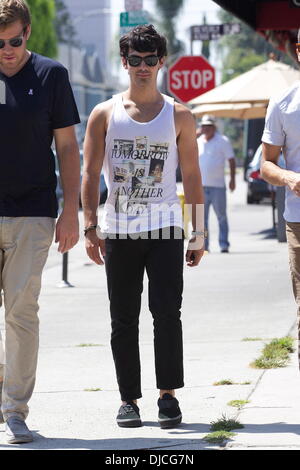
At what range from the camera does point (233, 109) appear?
20.8 metres

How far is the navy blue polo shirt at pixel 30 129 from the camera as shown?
5637 mm

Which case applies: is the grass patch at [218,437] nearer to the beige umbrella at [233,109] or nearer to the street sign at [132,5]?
the street sign at [132,5]

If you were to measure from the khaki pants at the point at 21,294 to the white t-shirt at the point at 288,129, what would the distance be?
3.82ft

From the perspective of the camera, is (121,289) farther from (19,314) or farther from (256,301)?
(256,301)

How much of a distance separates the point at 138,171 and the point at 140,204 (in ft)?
0.54

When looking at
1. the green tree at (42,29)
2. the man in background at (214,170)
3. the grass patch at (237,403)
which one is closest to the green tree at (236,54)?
the green tree at (42,29)

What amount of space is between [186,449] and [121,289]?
1.04 m

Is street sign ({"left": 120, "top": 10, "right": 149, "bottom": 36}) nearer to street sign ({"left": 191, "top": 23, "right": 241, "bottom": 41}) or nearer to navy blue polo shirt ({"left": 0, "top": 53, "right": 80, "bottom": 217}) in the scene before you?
navy blue polo shirt ({"left": 0, "top": 53, "right": 80, "bottom": 217})

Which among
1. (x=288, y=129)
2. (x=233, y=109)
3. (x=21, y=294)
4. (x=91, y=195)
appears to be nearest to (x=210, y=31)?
(x=233, y=109)

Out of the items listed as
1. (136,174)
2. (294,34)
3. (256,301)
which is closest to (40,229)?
(136,174)

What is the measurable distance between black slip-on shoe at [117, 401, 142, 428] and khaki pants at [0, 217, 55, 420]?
0.52 meters

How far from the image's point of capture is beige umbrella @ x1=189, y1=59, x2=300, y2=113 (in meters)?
19.0

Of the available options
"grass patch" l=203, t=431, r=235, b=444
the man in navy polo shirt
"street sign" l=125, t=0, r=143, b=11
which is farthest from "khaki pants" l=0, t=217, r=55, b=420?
"street sign" l=125, t=0, r=143, b=11

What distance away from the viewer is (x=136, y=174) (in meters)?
5.95
